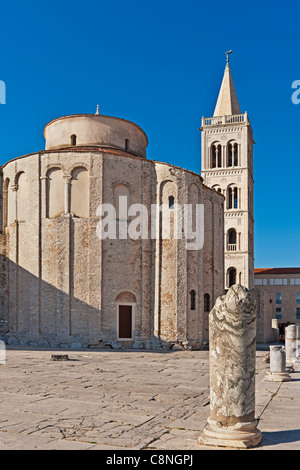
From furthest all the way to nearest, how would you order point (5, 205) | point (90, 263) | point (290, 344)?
point (5, 205), point (90, 263), point (290, 344)

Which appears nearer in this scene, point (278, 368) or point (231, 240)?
point (278, 368)

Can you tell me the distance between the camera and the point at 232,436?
20.3 feet

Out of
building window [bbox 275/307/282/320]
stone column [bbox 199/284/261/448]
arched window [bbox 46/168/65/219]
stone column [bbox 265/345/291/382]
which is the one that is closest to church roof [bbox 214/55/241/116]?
building window [bbox 275/307/282/320]

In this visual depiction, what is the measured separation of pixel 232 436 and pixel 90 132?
2362 cm

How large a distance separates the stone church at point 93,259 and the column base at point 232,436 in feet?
57.5

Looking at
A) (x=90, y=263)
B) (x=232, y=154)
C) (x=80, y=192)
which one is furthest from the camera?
(x=232, y=154)

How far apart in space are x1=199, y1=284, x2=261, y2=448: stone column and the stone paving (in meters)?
0.37

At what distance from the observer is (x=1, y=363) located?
1642cm

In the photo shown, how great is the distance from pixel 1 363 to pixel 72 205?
987cm

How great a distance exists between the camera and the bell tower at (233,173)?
162 ft

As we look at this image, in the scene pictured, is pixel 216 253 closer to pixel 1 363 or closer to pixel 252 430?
pixel 1 363

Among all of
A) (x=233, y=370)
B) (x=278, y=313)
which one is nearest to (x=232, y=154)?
(x=278, y=313)

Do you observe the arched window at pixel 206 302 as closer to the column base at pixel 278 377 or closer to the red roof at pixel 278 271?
the column base at pixel 278 377

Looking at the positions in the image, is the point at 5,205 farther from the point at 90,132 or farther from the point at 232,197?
the point at 232,197
